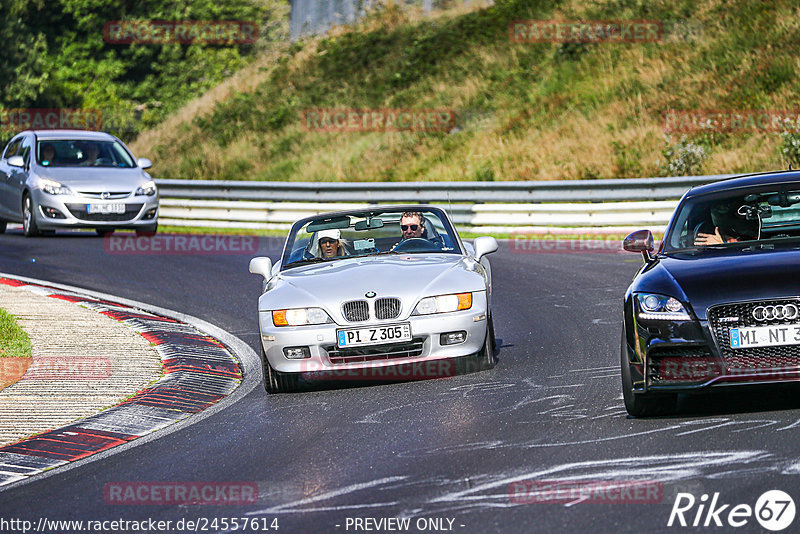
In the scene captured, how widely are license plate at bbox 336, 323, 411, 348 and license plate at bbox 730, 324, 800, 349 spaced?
9.25 feet

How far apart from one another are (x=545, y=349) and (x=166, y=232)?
1456cm

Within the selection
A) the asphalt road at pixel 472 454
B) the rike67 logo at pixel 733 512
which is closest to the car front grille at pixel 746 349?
the asphalt road at pixel 472 454

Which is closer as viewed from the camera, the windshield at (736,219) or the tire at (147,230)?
the windshield at (736,219)

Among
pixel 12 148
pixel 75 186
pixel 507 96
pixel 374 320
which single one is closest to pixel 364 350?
pixel 374 320

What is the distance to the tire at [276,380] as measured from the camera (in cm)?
952

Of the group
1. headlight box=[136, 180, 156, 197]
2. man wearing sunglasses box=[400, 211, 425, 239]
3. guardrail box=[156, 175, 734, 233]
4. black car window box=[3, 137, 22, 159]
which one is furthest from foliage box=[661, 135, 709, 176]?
man wearing sunglasses box=[400, 211, 425, 239]

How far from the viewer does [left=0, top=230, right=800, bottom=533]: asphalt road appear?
5738 mm

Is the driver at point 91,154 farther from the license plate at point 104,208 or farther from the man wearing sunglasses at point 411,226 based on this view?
the man wearing sunglasses at point 411,226

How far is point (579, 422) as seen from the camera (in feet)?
25.0

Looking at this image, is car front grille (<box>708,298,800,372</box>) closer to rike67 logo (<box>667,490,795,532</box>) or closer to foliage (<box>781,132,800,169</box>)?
rike67 logo (<box>667,490,795,532</box>)

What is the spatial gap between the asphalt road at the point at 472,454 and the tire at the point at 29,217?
1250cm

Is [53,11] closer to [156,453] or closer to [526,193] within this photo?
[526,193]

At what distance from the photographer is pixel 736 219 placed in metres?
8.63

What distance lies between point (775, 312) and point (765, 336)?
148 mm
